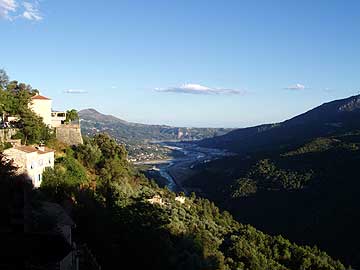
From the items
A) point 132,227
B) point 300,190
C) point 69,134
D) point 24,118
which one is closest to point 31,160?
point 132,227

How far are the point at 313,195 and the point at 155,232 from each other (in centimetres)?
5694

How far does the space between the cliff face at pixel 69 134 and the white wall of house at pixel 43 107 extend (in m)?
1.28

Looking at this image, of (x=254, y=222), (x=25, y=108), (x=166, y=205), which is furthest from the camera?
(x=254, y=222)

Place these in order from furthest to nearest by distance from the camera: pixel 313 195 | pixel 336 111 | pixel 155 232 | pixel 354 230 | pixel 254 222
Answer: pixel 336 111, pixel 313 195, pixel 254 222, pixel 354 230, pixel 155 232

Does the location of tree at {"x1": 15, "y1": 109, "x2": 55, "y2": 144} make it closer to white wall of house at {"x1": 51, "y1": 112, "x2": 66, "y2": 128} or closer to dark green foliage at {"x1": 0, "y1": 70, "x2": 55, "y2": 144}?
dark green foliage at {"x1": 0, "y1": 70, "x2": 55, "y2": 144}

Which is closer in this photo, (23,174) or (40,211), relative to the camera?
(40,211)

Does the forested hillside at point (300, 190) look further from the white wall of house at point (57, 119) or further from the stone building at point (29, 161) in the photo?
the stone building at point (29, 161)

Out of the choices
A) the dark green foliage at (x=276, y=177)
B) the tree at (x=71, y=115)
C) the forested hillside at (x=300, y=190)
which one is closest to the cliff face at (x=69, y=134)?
the tree at (x=71, y=115)

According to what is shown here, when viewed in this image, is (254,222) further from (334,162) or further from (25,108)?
(25,108)

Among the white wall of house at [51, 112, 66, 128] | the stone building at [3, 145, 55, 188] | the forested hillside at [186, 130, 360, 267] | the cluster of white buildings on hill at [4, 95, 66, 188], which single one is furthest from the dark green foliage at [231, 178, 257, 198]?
the stone building at [3, 145, 55, 188]

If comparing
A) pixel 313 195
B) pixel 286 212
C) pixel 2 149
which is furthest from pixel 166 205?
pixel 313 195

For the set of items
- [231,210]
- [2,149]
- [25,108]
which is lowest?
[231,210]

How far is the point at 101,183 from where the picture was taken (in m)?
31.6

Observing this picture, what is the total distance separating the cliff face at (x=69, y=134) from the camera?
34.0m
